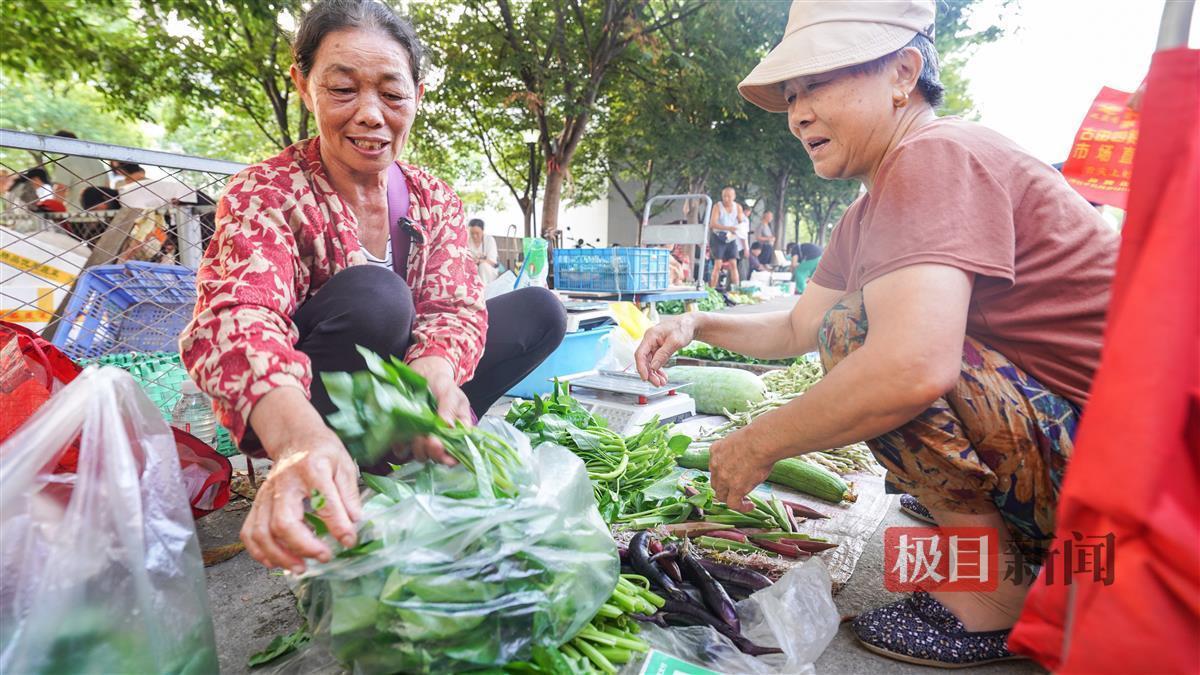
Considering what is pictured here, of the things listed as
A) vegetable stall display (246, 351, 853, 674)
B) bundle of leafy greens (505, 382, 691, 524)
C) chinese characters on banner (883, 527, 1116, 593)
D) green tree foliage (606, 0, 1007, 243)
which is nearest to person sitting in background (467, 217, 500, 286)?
green tree foliage (606, 0, 1007, 243)

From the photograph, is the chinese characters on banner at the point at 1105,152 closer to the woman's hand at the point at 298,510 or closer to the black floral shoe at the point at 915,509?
the black floral shoe at the point at 915,509

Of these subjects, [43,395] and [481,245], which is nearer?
[43,395]

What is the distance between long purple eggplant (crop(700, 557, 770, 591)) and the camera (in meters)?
1.67

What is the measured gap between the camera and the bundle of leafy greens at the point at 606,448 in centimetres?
213

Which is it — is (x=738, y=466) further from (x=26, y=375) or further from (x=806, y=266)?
(x=806, y=266)

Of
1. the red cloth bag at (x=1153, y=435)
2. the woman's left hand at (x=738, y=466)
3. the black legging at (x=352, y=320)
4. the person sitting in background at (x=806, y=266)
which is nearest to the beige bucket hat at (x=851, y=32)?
the red cloth bag at (x=1153, y=435)

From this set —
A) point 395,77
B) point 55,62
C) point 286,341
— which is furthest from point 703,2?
point 286,341

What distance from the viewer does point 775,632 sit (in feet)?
4.83

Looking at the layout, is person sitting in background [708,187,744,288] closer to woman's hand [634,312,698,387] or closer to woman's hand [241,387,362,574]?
woman's hand [634,312,698,387]

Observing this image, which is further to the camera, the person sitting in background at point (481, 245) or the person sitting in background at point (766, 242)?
the person sitting in background at point (766, 242)

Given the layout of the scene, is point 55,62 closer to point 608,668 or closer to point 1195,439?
point 608,668

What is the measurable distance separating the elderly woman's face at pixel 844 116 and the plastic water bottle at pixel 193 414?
234 centimetres

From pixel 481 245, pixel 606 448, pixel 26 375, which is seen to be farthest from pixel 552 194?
pixel 26 375

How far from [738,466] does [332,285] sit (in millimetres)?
1163
